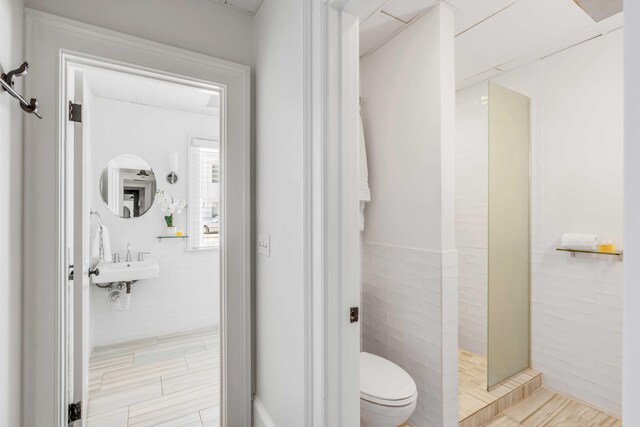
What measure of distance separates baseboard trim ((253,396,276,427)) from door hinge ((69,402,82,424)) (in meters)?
0.82

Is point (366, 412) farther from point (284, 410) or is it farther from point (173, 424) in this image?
point (173, 424)

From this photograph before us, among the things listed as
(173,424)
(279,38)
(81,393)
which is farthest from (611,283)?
(81,393)

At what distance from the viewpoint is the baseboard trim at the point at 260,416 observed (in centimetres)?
156

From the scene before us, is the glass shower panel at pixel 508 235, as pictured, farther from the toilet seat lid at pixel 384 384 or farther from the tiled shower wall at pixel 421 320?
the toilet seat lid at pixel 384 384

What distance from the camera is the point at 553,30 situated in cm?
194

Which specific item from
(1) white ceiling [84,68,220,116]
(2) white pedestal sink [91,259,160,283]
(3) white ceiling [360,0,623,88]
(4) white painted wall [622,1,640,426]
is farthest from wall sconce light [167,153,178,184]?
→ (4) white painted wall [622,1,640,426]

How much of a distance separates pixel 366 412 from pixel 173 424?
1249 millimetres

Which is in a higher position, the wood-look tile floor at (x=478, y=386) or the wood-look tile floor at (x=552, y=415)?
the wood-look tile floor at (x=478, y=386)

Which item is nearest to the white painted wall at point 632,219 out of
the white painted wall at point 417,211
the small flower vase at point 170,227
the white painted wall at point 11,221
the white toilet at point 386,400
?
the white toilet at point 386,400

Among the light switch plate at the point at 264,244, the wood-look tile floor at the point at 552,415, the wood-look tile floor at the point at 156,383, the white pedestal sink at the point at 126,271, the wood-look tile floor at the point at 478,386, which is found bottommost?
the wood-look tile floor at the point at 156,383

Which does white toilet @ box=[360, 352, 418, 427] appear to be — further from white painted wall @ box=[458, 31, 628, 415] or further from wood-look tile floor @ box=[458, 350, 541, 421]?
white painted wall @ box=[458, 31, 628, 415]

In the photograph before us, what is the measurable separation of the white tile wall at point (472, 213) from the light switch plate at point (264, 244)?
1872 mm

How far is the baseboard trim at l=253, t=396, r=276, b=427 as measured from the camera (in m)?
1.56

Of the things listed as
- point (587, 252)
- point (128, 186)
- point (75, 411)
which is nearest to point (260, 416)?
point (75, 411)
